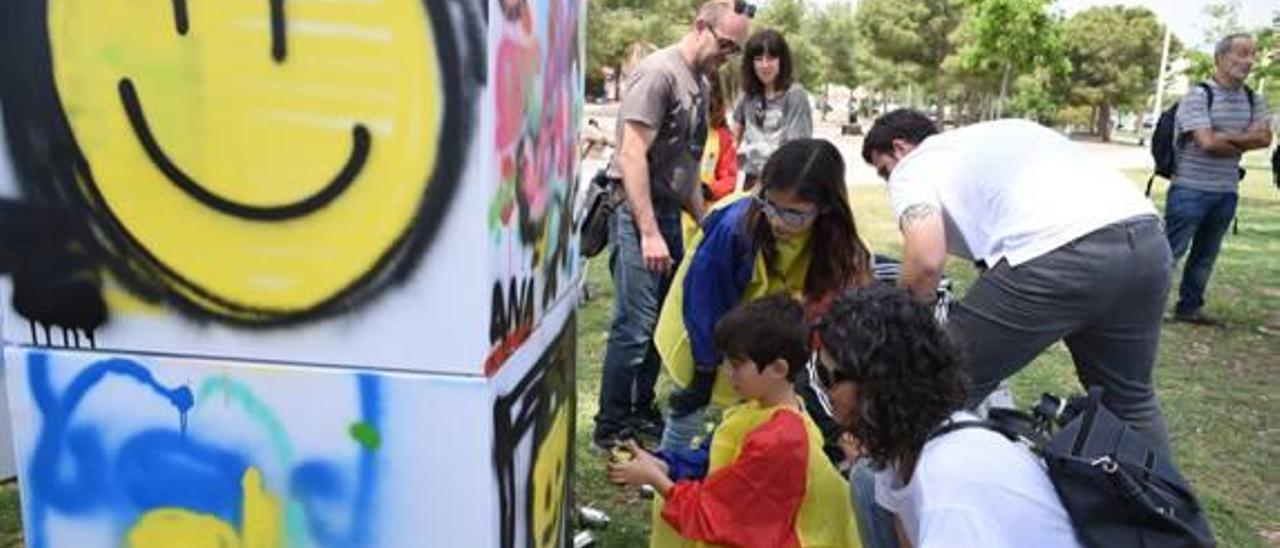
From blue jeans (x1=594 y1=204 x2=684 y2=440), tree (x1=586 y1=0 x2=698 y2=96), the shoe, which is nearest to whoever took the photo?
blue jeans (x1=594 y1=204 x2=684 y2=440)

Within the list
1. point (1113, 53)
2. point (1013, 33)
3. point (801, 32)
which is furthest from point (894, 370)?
point (801, 32)

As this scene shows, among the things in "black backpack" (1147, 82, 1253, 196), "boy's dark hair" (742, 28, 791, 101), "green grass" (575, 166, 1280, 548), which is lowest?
"green grass" (575, 166, 1280, 548)

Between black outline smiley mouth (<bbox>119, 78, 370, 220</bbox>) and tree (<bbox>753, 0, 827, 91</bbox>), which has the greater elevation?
tree (<bbox>753, 0, 827, 91</bbox>)

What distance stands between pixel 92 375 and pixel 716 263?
147 centimetres

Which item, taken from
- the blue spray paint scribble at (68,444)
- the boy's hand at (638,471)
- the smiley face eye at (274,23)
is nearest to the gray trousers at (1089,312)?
the boy's hand at (638,471)

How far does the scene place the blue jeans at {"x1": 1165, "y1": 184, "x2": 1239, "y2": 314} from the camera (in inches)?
239

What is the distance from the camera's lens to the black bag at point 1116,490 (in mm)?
1737

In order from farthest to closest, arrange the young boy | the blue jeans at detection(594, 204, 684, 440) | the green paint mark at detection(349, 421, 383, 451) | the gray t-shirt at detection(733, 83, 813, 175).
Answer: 1. the gray t-shirt at detection(733, 83, 813, 175)
2. the blue jeans at detection(594, 204, 684, 440)
3. the young boy
4. the green paint mark at detection(349, 421, 383, 451)

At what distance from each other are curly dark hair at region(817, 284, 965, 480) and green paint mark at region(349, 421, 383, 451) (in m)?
0.82

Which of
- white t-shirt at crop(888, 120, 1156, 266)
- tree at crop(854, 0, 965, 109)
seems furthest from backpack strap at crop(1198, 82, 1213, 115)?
tree at crop(854, 0, 965, 109)

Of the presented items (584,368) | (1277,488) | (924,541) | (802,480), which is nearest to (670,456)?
(802,480)

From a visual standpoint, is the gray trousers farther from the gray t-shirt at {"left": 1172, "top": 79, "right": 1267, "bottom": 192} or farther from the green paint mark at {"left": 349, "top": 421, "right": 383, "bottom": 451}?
the gray t-shirt at {"left": 1172, "top": 79, "right": 1267, "bottom": 192}

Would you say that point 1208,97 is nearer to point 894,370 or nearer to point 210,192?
point 894,370

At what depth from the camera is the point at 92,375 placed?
1851 millimetres
